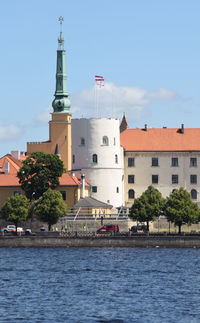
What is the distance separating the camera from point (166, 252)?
97500mm

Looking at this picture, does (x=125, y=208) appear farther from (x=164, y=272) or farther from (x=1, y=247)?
(x=164, y=272)

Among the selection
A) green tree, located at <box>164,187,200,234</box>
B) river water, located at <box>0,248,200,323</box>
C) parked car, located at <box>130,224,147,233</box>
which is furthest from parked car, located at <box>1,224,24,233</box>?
river water, located at <box>0,248,200,323</box>

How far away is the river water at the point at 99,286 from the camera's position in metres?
52.9

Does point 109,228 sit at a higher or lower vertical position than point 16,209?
lower

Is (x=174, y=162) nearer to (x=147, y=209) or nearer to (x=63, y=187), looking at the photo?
(x=63, y=187)

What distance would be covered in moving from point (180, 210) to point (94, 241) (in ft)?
50.3

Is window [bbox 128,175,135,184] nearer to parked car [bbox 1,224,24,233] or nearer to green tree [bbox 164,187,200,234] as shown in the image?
green tree [bbox 164,187,200,234]

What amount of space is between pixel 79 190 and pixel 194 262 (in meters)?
46.3

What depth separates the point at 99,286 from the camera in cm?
6612

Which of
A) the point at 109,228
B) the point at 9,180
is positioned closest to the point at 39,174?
the point at 9,180

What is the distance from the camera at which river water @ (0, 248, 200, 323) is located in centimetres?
5294

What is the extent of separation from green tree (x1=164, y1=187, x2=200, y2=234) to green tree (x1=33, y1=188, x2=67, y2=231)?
42.5 feet

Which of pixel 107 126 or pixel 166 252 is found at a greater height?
pixel 107 126

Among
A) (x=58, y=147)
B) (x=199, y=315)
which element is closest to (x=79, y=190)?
(x=58, y=147)
